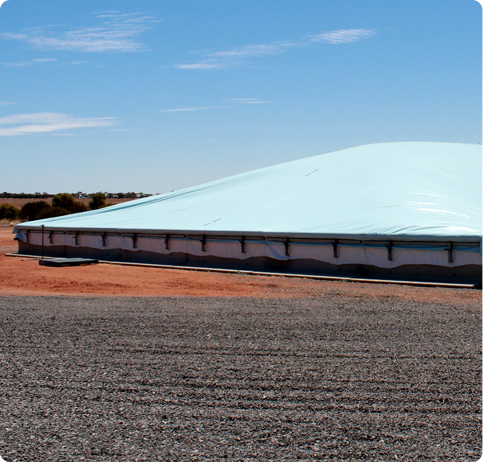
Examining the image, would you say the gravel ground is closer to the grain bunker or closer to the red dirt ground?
the red dirt ground

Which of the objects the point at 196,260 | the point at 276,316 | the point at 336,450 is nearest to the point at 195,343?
the point at 276,316

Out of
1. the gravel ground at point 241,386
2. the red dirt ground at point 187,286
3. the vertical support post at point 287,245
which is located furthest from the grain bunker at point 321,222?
the gravel ground at point 241,386

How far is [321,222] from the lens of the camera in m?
16.6

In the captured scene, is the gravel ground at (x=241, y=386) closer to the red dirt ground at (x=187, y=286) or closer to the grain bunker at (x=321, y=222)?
the red dirt ground at (x=187, y=286)

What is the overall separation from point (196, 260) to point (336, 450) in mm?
14570

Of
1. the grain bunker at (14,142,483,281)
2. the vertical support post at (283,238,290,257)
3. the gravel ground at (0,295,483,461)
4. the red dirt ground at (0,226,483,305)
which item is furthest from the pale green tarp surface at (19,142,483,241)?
the gravel ground at (0,295,483,461)

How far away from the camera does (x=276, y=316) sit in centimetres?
930

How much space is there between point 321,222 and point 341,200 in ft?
6.86

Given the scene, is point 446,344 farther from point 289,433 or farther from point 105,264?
point 105,264

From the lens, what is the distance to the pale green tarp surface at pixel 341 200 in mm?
15508

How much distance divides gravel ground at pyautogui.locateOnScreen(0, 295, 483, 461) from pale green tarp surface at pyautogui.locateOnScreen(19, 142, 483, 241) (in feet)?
20.4

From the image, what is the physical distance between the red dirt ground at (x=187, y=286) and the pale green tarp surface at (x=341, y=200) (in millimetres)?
1660

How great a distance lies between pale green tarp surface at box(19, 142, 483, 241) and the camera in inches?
611

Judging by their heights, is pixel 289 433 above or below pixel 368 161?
below
